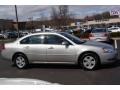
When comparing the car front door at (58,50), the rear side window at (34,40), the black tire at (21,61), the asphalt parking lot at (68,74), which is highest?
the rear side window at (34,40)

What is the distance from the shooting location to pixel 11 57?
37.8 feet

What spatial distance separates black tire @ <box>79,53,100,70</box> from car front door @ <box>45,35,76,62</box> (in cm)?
40

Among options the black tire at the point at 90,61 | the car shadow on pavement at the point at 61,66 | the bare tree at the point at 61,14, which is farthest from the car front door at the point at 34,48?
the bare tree at the point at 61,14

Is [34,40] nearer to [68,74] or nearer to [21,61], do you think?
[21,61]

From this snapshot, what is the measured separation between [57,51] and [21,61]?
5.33ft

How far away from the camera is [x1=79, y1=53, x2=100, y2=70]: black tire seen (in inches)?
404

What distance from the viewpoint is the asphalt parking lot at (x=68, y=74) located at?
8.31 m

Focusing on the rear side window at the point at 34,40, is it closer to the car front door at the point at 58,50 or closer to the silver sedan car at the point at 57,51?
the silver sedan car at the point at 57,51

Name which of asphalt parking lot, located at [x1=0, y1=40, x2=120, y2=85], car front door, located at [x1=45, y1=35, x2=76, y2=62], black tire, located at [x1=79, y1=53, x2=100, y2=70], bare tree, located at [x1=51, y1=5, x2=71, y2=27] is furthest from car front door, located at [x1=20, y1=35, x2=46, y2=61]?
bare tree, located at [x1=51, y1=5, x2=71, y2=27]

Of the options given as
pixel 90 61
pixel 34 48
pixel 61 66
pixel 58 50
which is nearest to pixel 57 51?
pixel 58 50

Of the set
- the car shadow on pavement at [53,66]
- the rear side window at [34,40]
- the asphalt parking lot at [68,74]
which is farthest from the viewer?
the car shadow on pavement at [53,66]

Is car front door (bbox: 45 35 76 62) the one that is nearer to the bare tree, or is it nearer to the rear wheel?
the rear wheel

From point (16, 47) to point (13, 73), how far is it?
137 cm
